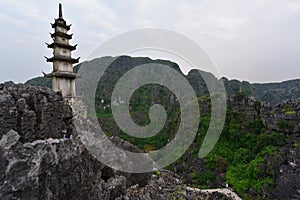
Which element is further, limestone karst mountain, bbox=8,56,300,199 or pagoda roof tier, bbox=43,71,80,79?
limestone karst mountain, bbox=8,56,300,199

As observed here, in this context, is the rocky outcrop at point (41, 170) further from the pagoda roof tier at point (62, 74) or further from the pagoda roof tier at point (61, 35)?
the pagoda roof tier at point (61, 35)

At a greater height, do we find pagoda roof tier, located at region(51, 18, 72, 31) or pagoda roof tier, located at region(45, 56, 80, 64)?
pagoda roof tier, located at region(51, 18, 72, 31)

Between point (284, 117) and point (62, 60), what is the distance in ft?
74.6

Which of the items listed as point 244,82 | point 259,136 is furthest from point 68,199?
point 244,82

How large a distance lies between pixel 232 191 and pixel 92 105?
86.8 feet

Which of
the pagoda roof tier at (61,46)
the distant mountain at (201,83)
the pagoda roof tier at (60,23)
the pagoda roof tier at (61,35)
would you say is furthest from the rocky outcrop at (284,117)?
the pagoda roof tier at (60,23)

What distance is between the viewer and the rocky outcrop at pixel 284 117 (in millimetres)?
22770

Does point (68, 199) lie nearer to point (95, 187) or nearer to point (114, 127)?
point (95, 187)

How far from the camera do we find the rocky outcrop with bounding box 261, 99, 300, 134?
2277cm

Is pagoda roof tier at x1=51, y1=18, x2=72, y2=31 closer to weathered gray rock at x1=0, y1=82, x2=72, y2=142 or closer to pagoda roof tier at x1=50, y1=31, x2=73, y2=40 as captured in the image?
pagoda roof tier at x1=50, y1=31, x2=73, y2=40

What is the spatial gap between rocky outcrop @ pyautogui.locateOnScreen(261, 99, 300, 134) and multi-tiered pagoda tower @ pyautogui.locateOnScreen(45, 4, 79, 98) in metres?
21.1

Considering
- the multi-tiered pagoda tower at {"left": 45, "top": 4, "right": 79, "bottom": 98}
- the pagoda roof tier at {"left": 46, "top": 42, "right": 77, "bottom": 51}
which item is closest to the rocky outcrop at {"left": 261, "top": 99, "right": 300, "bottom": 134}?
the multi-tiered pagoda tower at {"left": 45, "top": 4, "right": 79, "bottom": 98}

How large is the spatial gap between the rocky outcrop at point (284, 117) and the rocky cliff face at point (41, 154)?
21245 mm

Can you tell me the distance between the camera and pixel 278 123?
78.3 feet
